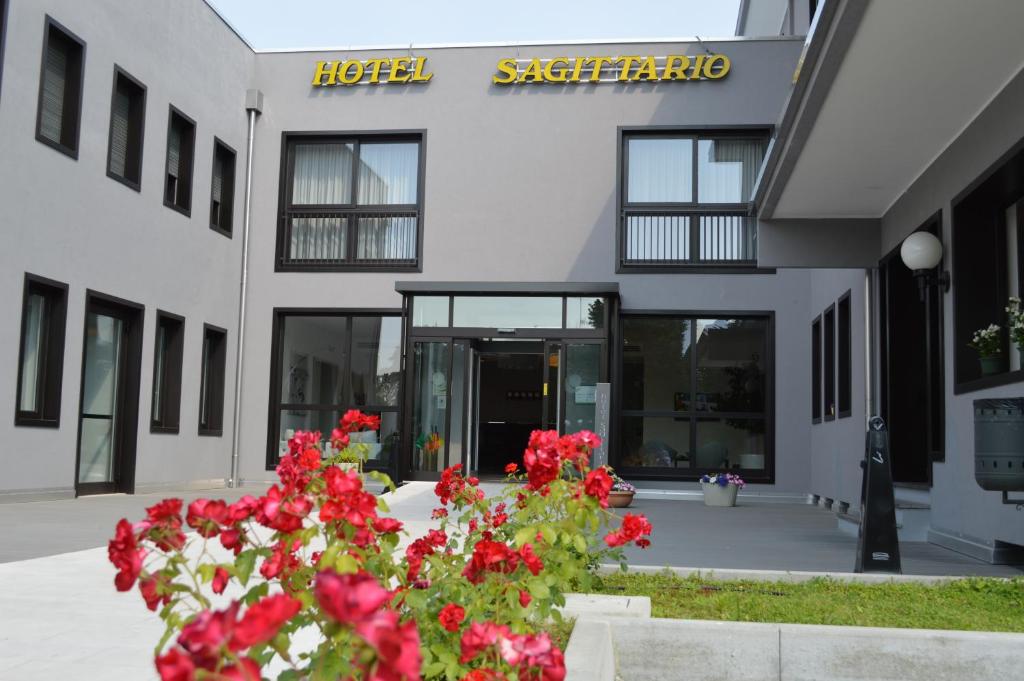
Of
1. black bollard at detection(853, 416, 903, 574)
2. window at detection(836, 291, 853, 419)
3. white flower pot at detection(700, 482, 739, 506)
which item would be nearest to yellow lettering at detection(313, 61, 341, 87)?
white flower pot at detection(700, 482, 739, 506)

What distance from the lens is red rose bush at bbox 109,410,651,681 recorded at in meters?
1.04

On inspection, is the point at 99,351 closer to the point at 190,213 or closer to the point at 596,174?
the point at 190,213

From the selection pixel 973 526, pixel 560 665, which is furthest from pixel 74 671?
pixel 973 526

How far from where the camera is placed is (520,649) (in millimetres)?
1607

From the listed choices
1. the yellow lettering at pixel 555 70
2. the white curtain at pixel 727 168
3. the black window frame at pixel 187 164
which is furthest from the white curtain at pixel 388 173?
the white curtain at pixel 727 168

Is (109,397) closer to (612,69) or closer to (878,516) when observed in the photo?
(612,69)

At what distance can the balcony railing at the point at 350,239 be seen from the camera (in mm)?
14469

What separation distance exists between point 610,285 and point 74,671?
409 inches

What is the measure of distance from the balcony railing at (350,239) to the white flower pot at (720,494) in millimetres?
5067

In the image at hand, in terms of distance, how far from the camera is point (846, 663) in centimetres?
344

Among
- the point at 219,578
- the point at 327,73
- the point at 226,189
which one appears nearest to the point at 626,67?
the point at 327,73

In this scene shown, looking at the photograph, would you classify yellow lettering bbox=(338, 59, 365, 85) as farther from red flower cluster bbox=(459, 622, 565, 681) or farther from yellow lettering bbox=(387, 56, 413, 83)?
red flower cluster bbox=(459, 622, 565, 681)

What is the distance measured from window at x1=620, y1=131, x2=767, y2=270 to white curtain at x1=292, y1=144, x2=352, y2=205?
395 centimetres

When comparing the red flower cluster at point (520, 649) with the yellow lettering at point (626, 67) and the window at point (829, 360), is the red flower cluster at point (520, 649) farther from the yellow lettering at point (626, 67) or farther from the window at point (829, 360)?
the yellow lettering at point (626, 67)
